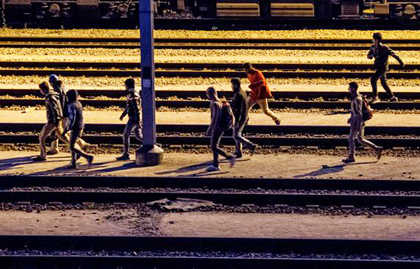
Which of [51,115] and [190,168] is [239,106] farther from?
[51,115]

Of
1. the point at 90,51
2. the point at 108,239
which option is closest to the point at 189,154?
the point at 108,239

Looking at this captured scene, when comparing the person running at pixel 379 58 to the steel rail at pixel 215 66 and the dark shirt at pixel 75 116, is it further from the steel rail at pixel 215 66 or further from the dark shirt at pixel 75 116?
the dark shirt at pixel 75 116

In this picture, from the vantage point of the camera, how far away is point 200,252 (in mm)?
12094

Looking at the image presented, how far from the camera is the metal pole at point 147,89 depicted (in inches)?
646

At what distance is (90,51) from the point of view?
27031 mm

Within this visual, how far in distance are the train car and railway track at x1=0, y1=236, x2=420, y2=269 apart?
1882 cm

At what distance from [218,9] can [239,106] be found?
14425 millimetres

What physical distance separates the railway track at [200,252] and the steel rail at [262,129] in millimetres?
6617

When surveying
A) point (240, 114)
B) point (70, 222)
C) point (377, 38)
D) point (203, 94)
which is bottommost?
point (70, 222)

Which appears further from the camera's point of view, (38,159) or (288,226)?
(38,159)

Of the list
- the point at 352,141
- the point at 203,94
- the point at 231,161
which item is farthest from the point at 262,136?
the point at 203,94

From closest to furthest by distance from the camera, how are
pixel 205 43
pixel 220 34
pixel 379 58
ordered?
pixel 379 58, pixel 205 43, pixel 220 34

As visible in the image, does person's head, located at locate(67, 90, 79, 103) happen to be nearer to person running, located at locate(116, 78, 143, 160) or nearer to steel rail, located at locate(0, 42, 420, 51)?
person running, located at locate(116, 78, 143, 160)

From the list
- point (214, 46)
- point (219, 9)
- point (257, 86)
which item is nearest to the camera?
point (257, 86)
